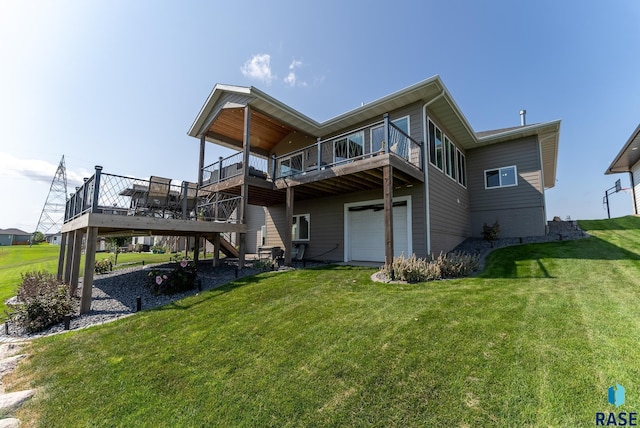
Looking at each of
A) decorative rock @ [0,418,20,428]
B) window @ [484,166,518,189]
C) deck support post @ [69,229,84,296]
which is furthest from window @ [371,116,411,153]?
decorative rock @ [0,418,20,428]

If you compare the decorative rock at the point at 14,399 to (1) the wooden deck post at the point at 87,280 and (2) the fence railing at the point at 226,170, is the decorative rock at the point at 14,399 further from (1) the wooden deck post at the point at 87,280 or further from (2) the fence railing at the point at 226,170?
(2) the fence railing at the point at 226,170

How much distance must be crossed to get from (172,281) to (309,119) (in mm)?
7571

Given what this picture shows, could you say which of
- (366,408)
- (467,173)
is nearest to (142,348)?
(366,408)

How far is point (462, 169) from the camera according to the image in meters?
12.8

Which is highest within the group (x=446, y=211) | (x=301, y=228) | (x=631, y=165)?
(x=631, y=165)

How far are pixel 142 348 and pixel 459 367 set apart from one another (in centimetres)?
413

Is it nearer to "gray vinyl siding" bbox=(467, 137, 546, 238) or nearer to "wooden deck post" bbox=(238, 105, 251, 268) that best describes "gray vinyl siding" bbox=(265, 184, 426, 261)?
"wooden deck post" bbox=(238, 105, 251, 268)

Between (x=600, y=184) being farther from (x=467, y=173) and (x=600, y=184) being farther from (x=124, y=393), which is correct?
(x=124, y=393)

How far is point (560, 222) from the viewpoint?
12.3 metres

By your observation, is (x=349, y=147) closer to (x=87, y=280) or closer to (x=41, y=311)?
(x=87, y=280)

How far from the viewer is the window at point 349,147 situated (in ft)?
35.5

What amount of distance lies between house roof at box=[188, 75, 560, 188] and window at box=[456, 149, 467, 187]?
51 centimetres

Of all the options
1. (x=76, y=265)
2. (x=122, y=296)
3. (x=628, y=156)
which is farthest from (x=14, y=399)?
(x=628, y=156)

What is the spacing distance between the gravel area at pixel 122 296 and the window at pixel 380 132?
6.16 meters
